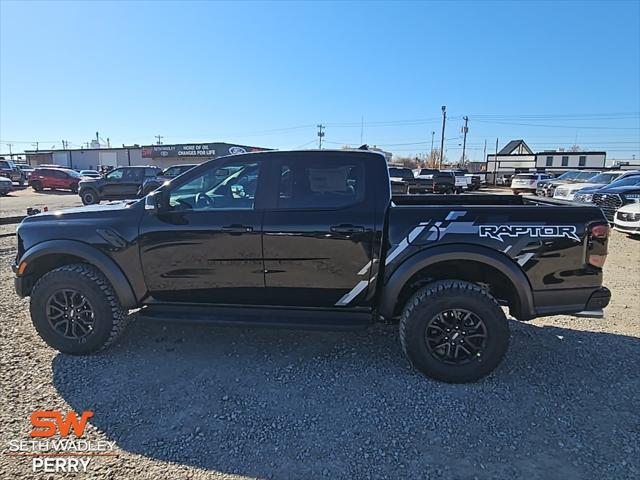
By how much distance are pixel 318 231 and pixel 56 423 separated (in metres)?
2.33

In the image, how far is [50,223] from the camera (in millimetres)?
3758

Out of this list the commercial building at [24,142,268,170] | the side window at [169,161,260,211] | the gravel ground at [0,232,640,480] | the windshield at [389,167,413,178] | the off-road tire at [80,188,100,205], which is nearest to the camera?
the gravel ground at [0,232,640,480]

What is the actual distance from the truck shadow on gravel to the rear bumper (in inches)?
24.2

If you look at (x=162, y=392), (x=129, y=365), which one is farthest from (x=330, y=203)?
(x=129, y=365)

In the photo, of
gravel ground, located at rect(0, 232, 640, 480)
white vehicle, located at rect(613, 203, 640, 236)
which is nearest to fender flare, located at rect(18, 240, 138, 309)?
gravel ground, located at rect(0, 232, 640, 480)

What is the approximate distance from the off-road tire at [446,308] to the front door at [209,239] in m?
1.34

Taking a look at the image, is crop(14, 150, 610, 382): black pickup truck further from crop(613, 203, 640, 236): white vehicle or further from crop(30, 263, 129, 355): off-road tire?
crop(613, 203, 640, 236): white vehicle

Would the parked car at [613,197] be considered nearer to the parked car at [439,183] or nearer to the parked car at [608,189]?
the parked car at [608,189]

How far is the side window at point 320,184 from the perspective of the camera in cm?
351

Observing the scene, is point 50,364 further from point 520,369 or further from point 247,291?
point 520,369

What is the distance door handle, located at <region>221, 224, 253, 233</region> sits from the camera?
3486mm

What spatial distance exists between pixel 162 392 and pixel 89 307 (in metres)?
1.15

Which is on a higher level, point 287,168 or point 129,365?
point 287,168

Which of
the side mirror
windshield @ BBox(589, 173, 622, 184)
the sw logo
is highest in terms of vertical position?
windshield @ BBox(589, 173, 622, 184)
